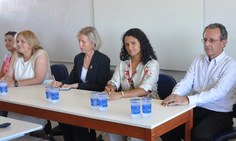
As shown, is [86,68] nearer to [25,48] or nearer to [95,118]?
[25,48]

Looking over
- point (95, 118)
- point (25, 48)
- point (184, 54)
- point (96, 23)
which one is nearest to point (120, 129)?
point (95, 118)

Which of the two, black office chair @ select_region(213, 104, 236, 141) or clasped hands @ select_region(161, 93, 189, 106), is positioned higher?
clasped hands @ select_region(161, 93, 189, 106)

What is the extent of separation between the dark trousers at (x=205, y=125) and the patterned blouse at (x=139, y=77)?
39cm

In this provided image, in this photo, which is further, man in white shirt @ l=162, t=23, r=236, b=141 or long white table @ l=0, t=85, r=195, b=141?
man in white shirt @ l=162, t=23, r=236, b=141

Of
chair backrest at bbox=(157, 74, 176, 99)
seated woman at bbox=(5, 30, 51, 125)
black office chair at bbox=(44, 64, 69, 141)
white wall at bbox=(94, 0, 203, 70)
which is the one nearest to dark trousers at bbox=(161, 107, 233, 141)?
chair backrest at bbox=(157, 74, 176, 99)

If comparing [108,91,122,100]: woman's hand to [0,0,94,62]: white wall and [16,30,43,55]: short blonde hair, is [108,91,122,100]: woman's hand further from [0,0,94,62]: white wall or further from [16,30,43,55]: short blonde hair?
[0,0,94,62]: white wall

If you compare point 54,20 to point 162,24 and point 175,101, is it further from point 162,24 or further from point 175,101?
point 175,101

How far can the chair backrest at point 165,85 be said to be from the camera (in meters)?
2.92

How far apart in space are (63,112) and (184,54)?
1517mm

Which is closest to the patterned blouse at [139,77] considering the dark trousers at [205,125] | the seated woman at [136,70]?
the seated woman at [136,70]

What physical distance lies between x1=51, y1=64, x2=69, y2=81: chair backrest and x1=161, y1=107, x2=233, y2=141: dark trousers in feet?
4.57

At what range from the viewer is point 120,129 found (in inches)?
83.7

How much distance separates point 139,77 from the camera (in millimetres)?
2930

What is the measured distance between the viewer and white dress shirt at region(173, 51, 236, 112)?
8.28ft
